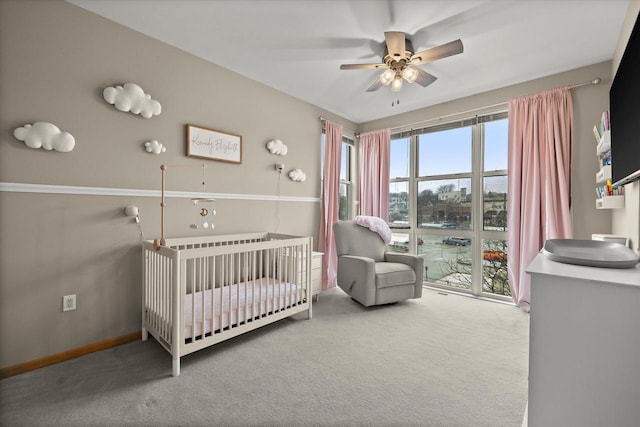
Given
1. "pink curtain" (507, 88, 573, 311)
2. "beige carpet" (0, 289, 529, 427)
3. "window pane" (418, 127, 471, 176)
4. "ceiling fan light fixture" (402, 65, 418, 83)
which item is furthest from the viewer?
"window pane" (418, 127, 471, 176)

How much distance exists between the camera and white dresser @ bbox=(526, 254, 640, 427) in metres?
0.89

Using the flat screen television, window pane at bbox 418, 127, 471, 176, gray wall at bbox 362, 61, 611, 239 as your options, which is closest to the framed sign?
window pane at bbox 418, 127, 471, 176

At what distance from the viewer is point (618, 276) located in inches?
37.0

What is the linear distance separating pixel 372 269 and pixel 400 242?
136cm

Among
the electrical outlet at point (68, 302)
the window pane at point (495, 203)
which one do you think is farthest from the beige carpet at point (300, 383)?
Answer: the window pane at point (495, 203)

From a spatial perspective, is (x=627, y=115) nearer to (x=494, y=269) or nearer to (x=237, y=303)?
(x=494, y=269)

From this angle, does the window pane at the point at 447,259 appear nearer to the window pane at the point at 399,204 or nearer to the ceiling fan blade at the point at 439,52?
the window pane at the point at 399,204

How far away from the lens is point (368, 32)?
7.11 ft

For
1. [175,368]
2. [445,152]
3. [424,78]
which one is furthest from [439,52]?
[175,368]

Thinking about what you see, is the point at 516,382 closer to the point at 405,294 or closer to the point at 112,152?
the point at 405,294

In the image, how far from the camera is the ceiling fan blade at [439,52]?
6.26 feet

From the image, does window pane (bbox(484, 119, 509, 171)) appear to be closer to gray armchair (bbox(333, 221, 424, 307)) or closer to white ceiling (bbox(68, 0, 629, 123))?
white ceiling (bbox(68, 0, 629, 123))

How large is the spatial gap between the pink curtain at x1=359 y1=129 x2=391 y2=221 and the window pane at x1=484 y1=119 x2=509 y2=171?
1216 millimetres

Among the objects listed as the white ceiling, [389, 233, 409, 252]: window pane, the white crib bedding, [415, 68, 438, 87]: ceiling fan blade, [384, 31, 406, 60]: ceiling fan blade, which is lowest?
the white crib bedding
